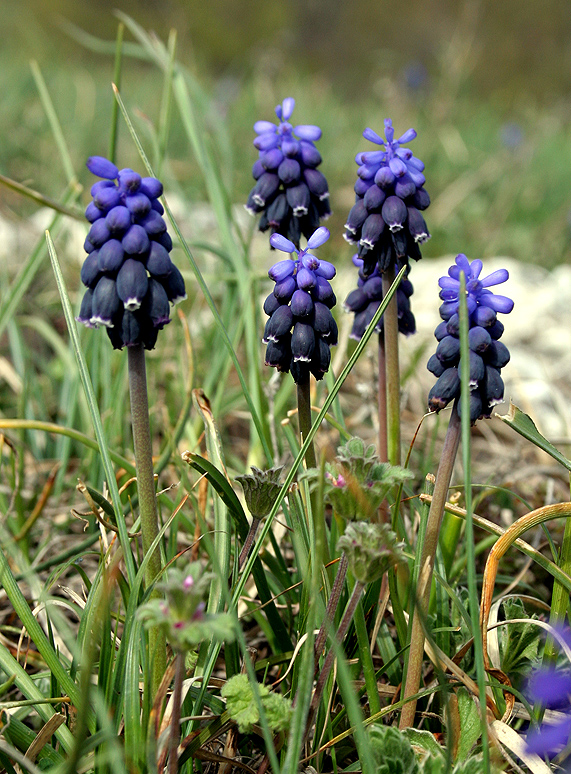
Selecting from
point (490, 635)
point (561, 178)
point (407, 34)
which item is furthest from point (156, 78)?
point (407, 34)

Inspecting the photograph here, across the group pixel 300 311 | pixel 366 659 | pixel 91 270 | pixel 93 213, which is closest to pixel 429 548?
pixel 366 659

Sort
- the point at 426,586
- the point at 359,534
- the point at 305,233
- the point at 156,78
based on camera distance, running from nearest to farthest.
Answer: the point at 359,534 → the point at 426,586 → the point at 305,233 → the point at 156,78

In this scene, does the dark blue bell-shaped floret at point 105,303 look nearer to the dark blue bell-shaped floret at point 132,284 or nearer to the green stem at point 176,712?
the dark blue bell-shaped floret at point 132,284

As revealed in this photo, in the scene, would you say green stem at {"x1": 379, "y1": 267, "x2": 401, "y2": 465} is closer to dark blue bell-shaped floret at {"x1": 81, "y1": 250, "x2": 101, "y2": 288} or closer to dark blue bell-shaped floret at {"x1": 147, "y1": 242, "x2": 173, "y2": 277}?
dark blue bell-shaped floret at {"x1": 147, "y1": 242, "x2": 173, "y2": 277}

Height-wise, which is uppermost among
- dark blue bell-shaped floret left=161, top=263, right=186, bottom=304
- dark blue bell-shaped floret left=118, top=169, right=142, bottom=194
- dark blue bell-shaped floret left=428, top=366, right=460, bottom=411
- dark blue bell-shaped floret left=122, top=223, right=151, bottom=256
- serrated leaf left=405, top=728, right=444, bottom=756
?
dark blue bell-shaped floret left=118, top=169, right=142, bottom=194

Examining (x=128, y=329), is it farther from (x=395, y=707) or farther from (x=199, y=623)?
(x=395, y=707)

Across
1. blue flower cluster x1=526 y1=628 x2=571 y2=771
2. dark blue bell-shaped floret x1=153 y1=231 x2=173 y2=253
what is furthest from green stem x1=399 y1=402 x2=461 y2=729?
dark blue bell-shaped floret x1=153 y1=231 x2=173 y2=253
